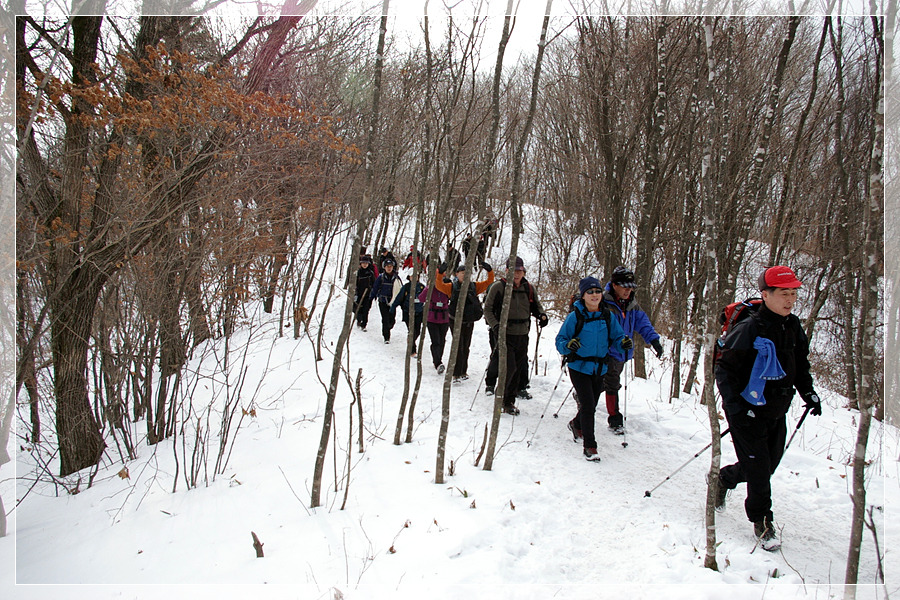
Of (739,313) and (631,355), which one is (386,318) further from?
(739,313)

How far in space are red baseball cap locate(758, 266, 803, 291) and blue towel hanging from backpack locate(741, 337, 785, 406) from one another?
0.38 metres

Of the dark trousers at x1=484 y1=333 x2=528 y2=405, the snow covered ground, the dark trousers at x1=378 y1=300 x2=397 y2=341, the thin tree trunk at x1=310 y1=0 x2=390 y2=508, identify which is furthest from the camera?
the dark trousers at x1=378 y1=300 x2=397 y2=341

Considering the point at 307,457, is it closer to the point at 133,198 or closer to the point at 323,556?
the point at 323,556

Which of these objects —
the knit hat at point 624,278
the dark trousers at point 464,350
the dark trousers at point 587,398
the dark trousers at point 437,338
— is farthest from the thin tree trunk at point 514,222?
the dark trousers at point 437,338

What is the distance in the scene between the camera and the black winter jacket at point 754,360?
3.19 meters

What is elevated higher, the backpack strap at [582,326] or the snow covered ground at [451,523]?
the backpack strap at [582,326]

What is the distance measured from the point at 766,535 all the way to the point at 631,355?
8.08 feet

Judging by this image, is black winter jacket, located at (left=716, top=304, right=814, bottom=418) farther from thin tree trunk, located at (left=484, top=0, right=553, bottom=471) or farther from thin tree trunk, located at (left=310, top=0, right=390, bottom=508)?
thin tree trunk, located at (left=310, top=0, right=390, bottom=508)

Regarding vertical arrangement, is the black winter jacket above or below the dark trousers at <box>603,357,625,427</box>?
above

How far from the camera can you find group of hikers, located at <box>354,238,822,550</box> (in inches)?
125

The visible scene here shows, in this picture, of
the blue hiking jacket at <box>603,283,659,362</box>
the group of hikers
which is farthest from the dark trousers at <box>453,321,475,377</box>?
the blue hiking jacket at <box>603,283,659,362</box>

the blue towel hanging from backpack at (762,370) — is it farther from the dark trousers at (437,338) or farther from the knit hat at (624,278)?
the dark trousers at (437,338)

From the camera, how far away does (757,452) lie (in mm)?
3221

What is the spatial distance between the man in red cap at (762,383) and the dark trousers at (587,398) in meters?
1.45
